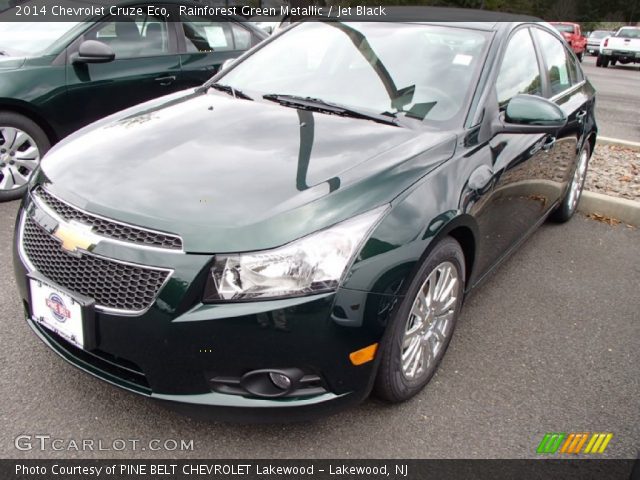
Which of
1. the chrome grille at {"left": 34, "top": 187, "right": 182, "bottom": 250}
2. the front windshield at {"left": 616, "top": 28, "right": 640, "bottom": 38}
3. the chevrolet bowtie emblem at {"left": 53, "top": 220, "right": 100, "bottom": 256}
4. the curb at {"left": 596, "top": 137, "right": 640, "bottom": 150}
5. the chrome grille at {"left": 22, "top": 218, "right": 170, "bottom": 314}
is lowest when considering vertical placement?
the curb at {"left": 596, "top": 137, "right": 640, "bottom": 150}

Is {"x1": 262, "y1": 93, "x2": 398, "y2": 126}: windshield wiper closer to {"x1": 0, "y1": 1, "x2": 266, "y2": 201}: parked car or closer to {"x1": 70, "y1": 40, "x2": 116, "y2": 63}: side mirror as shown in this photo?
{"x1": 70, "y1": 40, "x2": 116, "y2": 63}: side mirror

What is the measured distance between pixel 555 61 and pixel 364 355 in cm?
287

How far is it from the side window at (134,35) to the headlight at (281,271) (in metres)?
3.69

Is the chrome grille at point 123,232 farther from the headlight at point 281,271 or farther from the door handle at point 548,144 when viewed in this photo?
the door handle at point 548,144

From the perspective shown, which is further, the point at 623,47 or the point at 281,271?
the point at 623,47

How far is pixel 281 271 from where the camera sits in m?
1.90

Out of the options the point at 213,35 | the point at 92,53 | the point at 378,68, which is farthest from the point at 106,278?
the point at 213,35

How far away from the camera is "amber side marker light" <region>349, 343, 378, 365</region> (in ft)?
6.58

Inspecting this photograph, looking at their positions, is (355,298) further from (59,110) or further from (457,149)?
(59,110)

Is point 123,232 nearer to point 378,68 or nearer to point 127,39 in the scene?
point 378,68

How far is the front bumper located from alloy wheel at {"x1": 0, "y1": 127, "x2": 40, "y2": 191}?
2.89 meters

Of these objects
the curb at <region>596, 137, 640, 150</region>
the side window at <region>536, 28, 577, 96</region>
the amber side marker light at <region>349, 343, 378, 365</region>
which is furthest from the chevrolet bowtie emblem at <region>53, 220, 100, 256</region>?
the curb at <region>596, 137, 640, 150</region>

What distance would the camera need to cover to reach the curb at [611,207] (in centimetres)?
489

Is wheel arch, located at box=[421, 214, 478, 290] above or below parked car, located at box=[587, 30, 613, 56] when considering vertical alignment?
above
